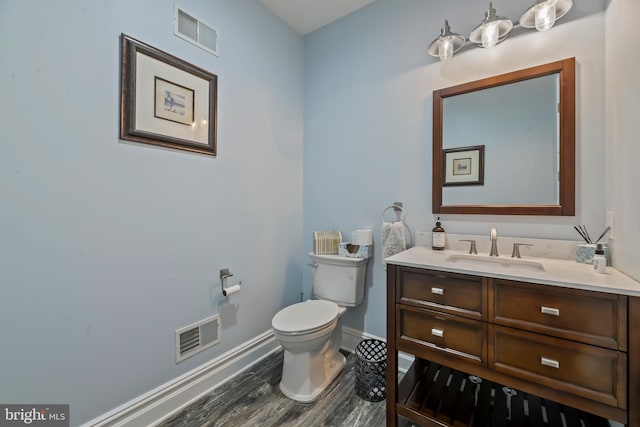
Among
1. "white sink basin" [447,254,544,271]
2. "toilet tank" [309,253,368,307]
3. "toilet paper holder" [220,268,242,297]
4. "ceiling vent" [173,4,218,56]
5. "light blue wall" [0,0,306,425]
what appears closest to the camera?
"light blue wall" [0,0,306,425]

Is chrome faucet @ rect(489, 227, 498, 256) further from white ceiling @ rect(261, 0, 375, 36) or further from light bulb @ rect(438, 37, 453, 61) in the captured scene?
white ceiling @ rect(261, 0, 375, 36)

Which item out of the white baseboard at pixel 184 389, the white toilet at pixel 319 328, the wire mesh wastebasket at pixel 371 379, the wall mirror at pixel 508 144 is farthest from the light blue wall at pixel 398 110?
the white baseboard at pixel 184 389

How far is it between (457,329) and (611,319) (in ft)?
1.68

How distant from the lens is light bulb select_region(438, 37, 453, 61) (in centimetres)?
158

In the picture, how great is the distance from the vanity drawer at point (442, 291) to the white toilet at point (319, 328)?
1.92ft

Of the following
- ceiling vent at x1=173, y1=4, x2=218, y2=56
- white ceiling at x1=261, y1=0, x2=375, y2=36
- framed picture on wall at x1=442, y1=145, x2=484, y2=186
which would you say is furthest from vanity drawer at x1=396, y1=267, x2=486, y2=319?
white ceiling at x1=261, y1=0, x2=375, y2=36

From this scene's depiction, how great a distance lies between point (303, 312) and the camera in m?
1.78

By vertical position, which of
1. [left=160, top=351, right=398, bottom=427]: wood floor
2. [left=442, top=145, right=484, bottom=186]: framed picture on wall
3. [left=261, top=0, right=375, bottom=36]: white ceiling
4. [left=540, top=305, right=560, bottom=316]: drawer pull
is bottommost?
[left=160, top=351, right=398, bottom=427]: wood floor

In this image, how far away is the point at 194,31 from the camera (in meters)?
1.62

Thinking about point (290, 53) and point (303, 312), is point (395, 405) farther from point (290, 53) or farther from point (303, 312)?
point (290, 53)

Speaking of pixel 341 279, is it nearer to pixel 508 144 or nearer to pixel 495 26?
pixel 508 144

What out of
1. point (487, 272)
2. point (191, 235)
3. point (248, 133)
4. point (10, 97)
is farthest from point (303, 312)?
point (10, 97)

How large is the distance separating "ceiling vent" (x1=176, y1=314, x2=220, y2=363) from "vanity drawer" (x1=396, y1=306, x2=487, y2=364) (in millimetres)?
1163

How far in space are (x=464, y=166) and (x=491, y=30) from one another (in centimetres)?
74
